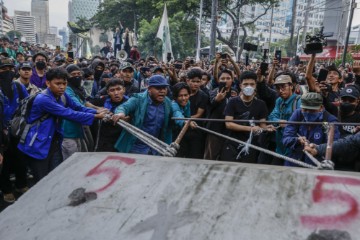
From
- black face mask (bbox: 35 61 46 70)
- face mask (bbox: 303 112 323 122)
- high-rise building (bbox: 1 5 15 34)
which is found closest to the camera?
face mask (bbox: 303 112 323 122)

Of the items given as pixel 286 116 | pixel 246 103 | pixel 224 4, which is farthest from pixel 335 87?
pixel 224 4

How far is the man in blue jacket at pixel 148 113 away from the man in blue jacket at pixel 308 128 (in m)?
1.15

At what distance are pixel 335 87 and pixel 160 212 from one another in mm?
4206

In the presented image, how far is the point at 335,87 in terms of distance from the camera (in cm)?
494

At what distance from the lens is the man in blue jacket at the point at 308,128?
121 inches

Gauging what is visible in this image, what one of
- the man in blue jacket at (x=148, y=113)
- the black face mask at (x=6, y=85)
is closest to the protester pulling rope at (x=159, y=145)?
the man in blue jacket at (x=148, y=113)

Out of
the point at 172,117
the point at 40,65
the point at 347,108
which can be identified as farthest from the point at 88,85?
the point at 347,108

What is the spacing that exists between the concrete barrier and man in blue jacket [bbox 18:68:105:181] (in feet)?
4.75

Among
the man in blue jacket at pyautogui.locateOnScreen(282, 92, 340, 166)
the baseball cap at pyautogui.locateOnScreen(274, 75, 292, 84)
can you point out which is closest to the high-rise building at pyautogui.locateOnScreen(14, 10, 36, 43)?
the baseball cap at pyautogui.locateOnScreen(274, 75, 292, 84)

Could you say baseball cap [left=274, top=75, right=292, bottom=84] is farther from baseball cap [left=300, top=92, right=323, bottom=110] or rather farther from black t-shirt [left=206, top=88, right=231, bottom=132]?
baseball cap [left=300, top=92, right=323, bottom=110]

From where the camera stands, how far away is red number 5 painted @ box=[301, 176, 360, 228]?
4.36 feet

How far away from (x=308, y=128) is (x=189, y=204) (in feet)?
6.59

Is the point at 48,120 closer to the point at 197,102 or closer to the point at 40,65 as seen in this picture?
the point at 197,102

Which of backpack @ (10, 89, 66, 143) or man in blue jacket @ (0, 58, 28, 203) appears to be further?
man in blue jacket @ (0, 58, 28, 203)
